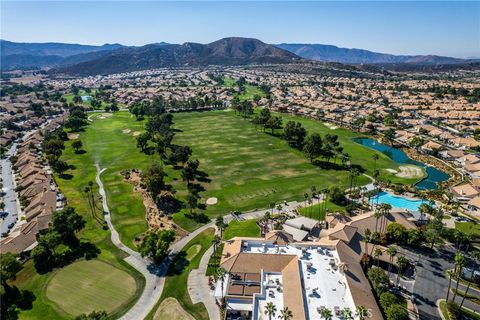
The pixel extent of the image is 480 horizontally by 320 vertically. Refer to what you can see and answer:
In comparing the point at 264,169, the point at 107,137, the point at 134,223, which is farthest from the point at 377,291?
the point at 107,137

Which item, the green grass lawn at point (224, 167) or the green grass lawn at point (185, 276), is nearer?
the green grass lawn at point (185, 276)

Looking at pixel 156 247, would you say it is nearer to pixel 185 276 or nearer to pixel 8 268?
pixel 185 276

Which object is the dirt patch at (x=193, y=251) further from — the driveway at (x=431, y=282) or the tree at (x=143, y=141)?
the tree at (x=143, y=141)

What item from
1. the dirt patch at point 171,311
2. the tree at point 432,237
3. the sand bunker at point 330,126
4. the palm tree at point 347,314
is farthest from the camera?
the sand bunker at point 330,126

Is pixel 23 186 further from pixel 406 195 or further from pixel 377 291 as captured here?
pixel 406 195

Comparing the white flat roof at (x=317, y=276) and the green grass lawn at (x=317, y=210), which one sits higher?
the white flat roof at (x=317, y=276)

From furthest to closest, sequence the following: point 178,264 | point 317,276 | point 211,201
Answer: point 211,201 < point 178,264 < point 317,276

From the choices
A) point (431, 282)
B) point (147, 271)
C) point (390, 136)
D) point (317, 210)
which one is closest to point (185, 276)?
point (147, 271)

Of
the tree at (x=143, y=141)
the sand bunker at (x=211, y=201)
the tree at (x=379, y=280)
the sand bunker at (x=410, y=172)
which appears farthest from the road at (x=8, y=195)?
the sand bunker at (x=410, y=172)

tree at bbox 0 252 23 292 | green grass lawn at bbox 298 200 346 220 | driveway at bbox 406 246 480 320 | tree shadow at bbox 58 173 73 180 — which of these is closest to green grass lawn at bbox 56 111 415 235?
tree shadow at bbox 58 173 73 180
